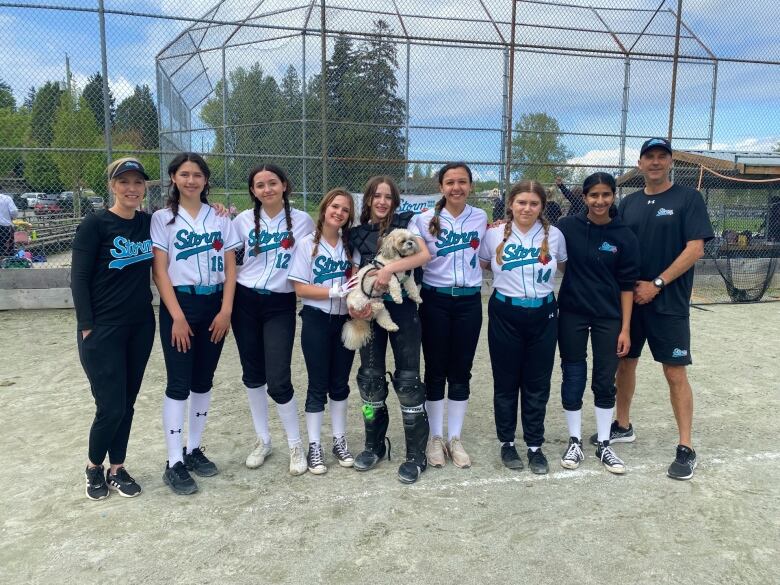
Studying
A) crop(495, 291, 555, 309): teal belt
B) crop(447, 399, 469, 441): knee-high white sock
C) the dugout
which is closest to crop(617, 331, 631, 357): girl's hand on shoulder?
crop(495, 291, 555, 309): teal belt

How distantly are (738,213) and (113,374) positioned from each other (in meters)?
14.6

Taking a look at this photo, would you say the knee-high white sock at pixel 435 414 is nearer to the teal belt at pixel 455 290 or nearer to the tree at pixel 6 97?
the teal belt at pixel 455 290

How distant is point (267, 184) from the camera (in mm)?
3385

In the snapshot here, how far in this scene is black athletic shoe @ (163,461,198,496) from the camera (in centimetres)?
322

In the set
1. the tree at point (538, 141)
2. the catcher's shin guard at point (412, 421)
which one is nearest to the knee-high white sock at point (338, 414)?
the catcher's shin guard at point (412, 421)

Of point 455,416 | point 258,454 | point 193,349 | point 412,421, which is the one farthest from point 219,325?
point 455,416

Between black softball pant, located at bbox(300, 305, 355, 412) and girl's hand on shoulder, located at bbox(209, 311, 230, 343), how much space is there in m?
0.46

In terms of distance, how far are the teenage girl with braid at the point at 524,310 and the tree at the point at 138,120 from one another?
750 cm

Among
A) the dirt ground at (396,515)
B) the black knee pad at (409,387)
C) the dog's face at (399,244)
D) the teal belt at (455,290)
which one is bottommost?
the dirt ground at (396,515)

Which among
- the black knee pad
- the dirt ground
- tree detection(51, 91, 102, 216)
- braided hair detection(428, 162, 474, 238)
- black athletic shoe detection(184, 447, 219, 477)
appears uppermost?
tree detection(51, 91, 102, 216)

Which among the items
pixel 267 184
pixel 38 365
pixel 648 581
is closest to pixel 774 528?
pixel 648 581

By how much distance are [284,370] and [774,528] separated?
285 centimetres

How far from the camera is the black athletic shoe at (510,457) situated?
3559 millimetres

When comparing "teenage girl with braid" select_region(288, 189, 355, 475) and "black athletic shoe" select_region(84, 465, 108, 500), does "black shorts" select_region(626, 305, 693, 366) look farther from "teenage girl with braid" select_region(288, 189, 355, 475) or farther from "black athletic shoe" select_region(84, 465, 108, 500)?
"black athletic shoe" select_region(84, 465, 108, 500)
